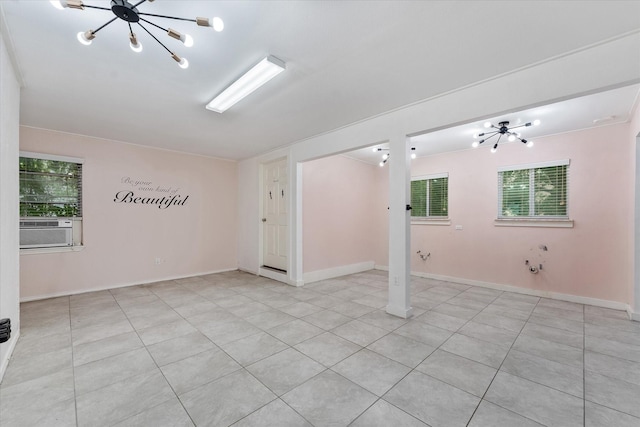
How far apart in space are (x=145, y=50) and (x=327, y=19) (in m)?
1.55

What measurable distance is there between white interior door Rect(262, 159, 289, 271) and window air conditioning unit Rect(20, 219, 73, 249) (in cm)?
331

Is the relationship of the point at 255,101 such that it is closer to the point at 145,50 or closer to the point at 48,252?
the point at 145,50

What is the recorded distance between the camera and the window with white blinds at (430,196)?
553 cm

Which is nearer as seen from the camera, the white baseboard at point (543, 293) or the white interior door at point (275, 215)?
the white baseboard at point (543, 293)

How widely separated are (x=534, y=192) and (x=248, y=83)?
16.0 feet

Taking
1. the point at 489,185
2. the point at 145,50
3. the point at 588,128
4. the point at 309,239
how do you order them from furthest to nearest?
1. the point at 309,239
2. the point at 489,185
3. the point at 588,128
4. the point at 145,50

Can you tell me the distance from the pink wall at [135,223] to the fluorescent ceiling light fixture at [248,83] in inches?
112

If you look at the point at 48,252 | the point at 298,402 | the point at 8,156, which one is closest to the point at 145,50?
the point at 8,156

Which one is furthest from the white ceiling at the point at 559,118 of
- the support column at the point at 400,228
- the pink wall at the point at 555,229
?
the support column at the point at 400,228

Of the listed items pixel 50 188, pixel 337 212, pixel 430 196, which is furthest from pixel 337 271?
pixel 50 188

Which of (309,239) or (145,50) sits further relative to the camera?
(309,239)

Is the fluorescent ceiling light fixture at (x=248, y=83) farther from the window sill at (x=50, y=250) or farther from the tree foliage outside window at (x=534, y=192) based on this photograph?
the tree foliage outside window at (x=534, y=192)

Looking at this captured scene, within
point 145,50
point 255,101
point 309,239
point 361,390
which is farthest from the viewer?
point 309,239

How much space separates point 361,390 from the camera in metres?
1.94
